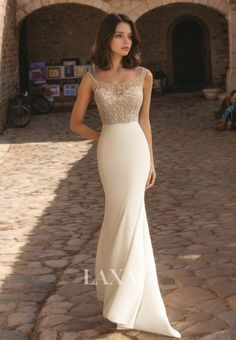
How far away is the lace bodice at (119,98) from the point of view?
3271 millimetres

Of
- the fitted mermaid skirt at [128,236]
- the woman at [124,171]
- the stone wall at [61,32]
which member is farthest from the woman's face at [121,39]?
the stone wall at [61,32]

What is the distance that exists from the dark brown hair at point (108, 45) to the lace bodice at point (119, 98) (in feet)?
0.28

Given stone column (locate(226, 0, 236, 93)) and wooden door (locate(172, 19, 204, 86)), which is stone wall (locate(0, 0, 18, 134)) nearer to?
stone column (locate(226, 0, 236, 93))

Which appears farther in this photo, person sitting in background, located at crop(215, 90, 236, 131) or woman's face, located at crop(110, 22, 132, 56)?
person sitting in background, located at crop(215, 90, 236, 131)

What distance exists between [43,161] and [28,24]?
37.1 feet

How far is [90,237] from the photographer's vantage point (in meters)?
5.69

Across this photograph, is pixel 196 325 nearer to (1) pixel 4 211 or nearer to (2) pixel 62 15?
(1) pixel 4 211

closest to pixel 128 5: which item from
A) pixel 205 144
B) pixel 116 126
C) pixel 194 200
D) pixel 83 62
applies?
pixel 83 62

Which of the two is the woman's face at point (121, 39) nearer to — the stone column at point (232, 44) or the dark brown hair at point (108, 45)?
the dark brown hair at point (108, 45)

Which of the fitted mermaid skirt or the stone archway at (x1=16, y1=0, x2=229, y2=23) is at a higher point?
the stone archway at (x1=16, y1=0, x2=229, y2=23)

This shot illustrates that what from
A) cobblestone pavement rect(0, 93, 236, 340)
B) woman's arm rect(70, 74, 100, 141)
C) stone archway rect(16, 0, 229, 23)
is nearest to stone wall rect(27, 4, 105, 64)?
stone archway rect(16, 0, 229, 23)

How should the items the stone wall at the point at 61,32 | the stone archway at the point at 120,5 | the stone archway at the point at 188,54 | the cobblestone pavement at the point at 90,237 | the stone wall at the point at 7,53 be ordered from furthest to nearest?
the stone archway at the point at 188,54 → the stone wall at the point at 61,32 → the stone archway at the point at 120,5 → the stone wall at the point at 7,53 → the cobblestone pavement at the point at 90,237

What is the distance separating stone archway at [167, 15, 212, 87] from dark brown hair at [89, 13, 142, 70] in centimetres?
1862

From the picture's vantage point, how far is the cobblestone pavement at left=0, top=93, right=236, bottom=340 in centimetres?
360
